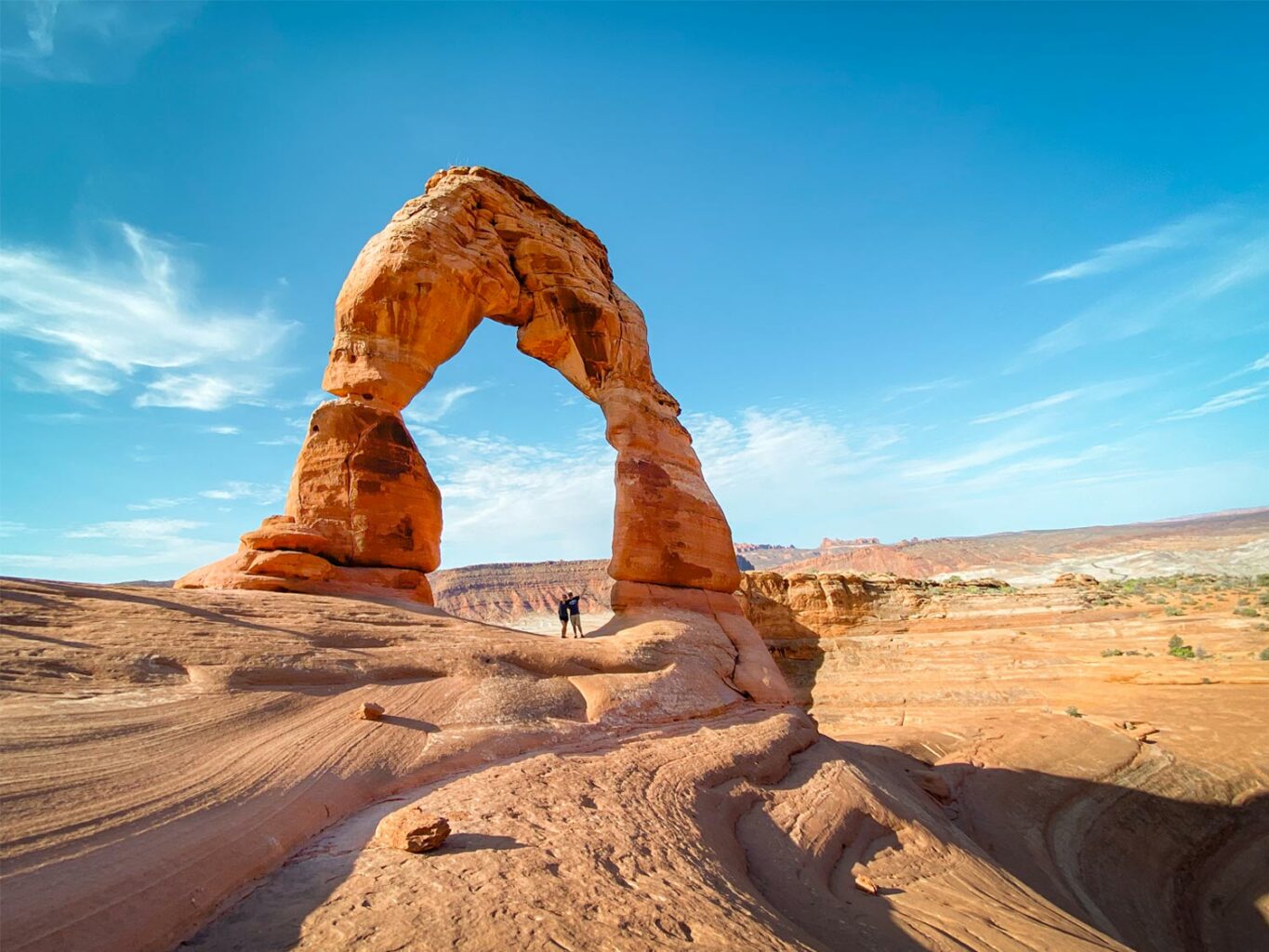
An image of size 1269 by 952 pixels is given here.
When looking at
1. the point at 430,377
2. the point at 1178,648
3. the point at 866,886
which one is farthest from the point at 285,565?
the point at 1178,648

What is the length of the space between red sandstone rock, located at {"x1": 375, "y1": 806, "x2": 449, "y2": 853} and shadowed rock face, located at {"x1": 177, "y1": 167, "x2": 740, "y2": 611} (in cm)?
557

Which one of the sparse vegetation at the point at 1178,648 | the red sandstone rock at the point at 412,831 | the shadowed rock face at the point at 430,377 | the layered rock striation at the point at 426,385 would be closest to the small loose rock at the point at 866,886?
the red sandstone rock at the point at 412,831

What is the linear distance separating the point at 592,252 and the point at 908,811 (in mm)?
13196

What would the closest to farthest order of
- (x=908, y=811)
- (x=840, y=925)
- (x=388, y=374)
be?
1. (x=840, y=925)
2. (x=908, y=811)
3. (x=388, y=374)

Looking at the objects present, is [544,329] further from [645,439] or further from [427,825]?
→ [427,825]

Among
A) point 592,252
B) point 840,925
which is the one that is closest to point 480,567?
point 592,252

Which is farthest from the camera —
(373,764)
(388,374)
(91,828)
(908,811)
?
(388,374)

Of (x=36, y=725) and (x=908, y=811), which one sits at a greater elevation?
(x=36, y=725)

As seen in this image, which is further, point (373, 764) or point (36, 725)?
point (373, 764)

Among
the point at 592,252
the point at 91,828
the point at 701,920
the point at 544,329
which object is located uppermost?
the point at 592,252

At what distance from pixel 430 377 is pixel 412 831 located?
924cm

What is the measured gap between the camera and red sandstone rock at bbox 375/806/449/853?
3502 mm

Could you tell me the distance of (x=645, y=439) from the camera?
1290 cm

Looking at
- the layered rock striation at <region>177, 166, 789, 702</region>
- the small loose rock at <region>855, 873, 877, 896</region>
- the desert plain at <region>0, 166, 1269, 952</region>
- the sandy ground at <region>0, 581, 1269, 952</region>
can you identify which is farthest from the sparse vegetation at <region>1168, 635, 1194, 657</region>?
the small loose rock at <region>855, 873, 877, 896</region>
